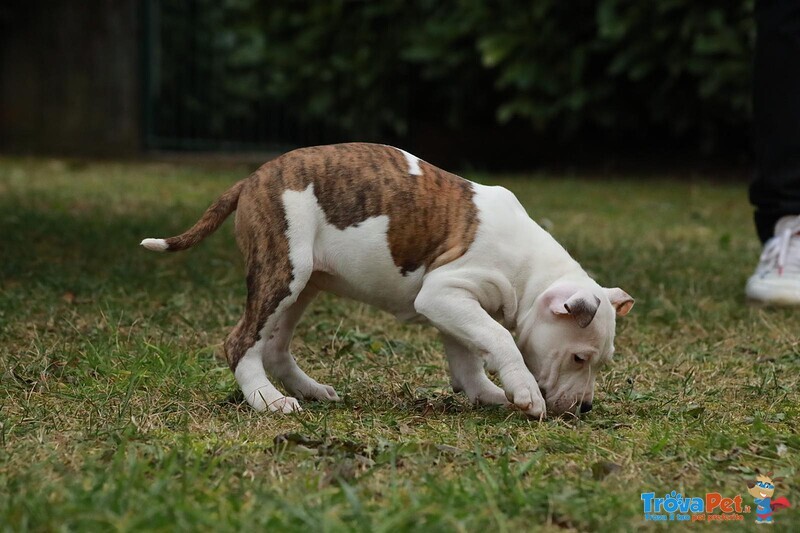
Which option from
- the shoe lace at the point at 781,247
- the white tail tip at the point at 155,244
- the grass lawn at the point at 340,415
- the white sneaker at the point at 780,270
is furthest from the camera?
the shoe lace at the point at 781,247

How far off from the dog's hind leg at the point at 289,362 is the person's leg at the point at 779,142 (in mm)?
2440

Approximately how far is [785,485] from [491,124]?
10.3 meters

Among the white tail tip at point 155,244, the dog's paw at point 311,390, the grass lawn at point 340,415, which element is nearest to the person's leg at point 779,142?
the grass lawn at point 340,415

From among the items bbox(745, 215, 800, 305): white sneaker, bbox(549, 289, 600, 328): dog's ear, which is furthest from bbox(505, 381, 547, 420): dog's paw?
bbox(745, 215, 800, 305): white sneaker

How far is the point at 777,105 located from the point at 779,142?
173mm

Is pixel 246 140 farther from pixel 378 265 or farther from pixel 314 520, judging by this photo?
pixel 314 520

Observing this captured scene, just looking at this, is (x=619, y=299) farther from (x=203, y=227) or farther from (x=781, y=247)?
(x=781, y=247)

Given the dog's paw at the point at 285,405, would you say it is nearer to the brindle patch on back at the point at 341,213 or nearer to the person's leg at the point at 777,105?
the brindle patch on back at the point at 341,213

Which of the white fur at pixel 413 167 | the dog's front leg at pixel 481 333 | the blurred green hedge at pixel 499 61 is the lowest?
the blurred green hedge at pixel 499 61

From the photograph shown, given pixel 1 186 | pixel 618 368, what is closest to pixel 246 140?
pixel 1 186

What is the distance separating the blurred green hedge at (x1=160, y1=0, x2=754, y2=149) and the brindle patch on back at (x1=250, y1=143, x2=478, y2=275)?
7.13m

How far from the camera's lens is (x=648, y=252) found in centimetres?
651

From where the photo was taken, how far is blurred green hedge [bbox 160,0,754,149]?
404 inches

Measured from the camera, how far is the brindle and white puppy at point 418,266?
326 centimetres
